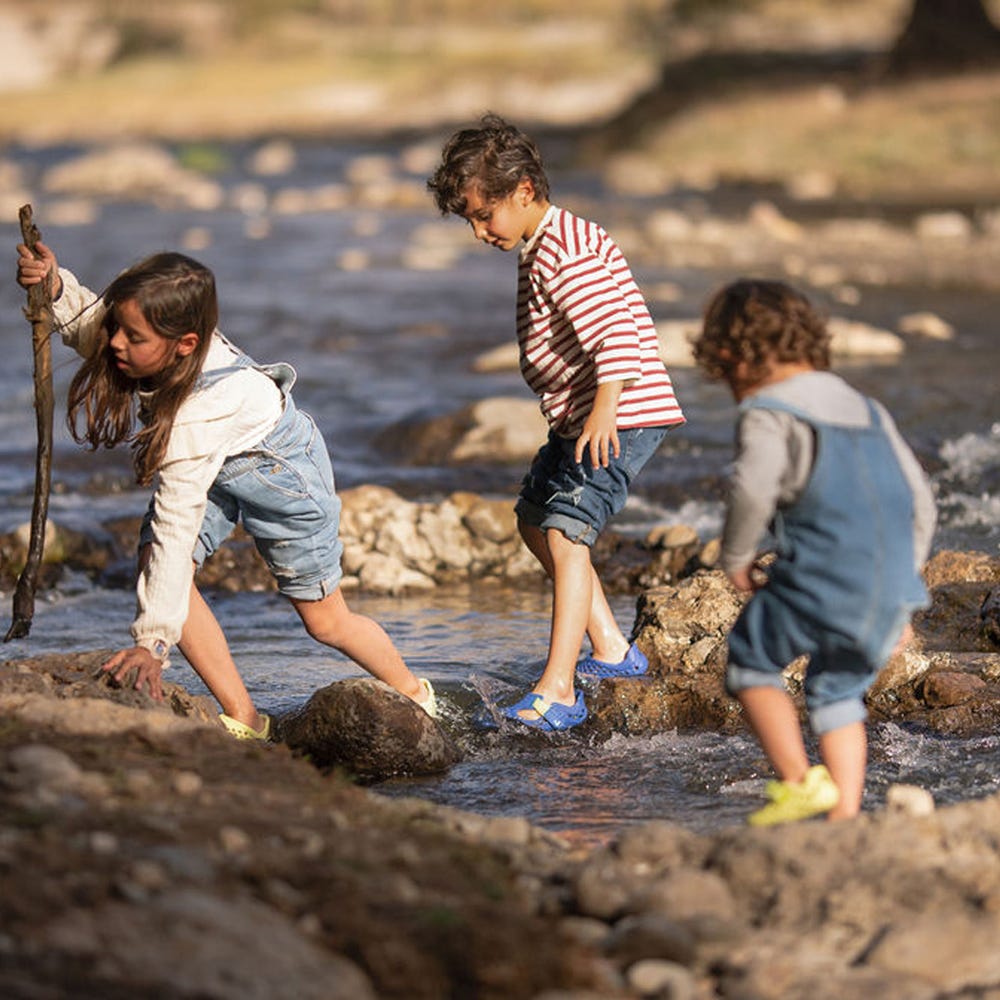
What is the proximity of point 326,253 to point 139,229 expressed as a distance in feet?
11.4

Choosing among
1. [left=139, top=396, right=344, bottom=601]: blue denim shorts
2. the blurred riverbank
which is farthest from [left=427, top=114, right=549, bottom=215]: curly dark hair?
the blurred riverbank

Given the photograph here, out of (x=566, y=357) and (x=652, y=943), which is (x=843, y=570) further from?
(x=566, y=357)

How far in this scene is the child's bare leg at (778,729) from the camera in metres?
4.18

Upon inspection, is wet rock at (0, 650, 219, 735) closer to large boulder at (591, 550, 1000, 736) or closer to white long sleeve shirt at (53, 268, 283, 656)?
white long sleeve shirt at (53, 268, 283, 656)

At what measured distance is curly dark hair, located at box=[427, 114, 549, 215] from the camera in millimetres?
5359

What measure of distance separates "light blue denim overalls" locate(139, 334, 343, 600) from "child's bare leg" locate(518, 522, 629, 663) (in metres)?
0.72

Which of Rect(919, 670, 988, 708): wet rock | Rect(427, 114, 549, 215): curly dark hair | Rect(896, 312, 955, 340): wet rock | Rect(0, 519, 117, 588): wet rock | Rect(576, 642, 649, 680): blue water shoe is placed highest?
Rect(427, 114, 549, 215): curly dark hair

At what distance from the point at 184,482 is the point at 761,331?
1.61 meters

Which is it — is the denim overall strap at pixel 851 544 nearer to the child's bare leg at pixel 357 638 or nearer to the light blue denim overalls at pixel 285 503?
the light blue denim overalls at pixel 285 503

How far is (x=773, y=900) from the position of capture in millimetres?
3619

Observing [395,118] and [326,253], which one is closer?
[326,253]

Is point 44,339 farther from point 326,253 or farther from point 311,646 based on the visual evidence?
point 326,253

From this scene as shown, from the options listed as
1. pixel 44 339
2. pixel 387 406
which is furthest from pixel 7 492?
pixel 44 339

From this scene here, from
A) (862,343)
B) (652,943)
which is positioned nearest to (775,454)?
(652,943)
